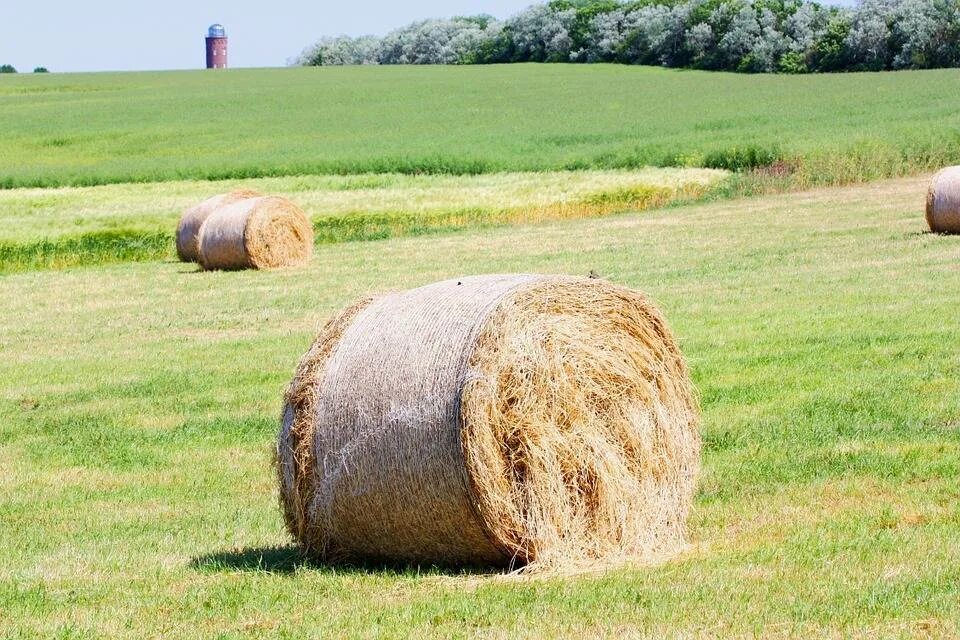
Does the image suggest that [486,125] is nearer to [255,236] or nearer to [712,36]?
[255,236]

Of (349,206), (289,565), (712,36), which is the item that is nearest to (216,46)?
(712,36)

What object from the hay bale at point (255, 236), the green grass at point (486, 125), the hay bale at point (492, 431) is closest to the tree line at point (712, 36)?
the green grass at point (486, 125)

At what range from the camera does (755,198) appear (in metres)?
32.1

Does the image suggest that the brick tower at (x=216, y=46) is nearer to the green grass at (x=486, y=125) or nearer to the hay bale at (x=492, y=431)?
the green grass at (x=486, y=125)

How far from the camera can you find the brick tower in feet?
606

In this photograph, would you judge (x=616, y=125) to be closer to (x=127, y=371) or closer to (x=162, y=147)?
(x=162, y=147)

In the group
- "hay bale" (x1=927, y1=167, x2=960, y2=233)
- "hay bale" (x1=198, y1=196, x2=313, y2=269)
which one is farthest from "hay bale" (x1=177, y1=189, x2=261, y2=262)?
"hay bale" (x1=927, y1=167, x2=960, y2=233)

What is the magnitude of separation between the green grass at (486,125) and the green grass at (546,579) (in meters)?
18.0

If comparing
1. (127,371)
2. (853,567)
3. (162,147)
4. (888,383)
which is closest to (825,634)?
(853,567)

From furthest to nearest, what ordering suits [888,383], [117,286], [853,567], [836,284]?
1. [117,286]
2. [836,284]
3. [888,383]
4. [853,567]

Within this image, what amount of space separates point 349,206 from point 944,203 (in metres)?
14.9

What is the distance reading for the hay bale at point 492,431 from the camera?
22.4 feet

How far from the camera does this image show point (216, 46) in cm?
18462

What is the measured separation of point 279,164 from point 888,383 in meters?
36.7
